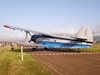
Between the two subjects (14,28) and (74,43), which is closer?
(14,28)

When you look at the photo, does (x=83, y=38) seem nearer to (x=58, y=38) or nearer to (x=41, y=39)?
(x=58, y=38)

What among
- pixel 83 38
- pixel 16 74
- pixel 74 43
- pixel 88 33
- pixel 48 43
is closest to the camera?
pixel 16 74

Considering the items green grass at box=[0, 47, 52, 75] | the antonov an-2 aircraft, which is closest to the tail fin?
the antonov an-2 aircraft

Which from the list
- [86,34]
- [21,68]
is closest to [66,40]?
[86,34]

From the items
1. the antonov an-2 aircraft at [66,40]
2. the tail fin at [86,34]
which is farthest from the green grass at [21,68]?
the tail fin at [86,34]

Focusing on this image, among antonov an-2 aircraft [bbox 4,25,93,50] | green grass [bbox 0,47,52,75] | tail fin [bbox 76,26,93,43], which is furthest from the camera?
antonov an-2 aircraft [bbox 4,25,93,50]

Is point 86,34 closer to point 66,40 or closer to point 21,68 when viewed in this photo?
point 66,40

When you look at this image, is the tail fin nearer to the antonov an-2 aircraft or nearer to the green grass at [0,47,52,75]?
the antonov an-2 aircraft

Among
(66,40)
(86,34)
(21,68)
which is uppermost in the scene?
(86,34)

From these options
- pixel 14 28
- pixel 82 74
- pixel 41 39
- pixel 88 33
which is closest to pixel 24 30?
pixel 14 28

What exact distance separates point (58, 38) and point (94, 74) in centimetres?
1921

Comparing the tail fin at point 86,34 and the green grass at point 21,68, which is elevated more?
the tail fin at point 86,34

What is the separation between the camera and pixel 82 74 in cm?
708

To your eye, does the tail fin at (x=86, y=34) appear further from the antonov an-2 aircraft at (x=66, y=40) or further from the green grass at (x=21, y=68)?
the green grass at (x=21, y=68)
